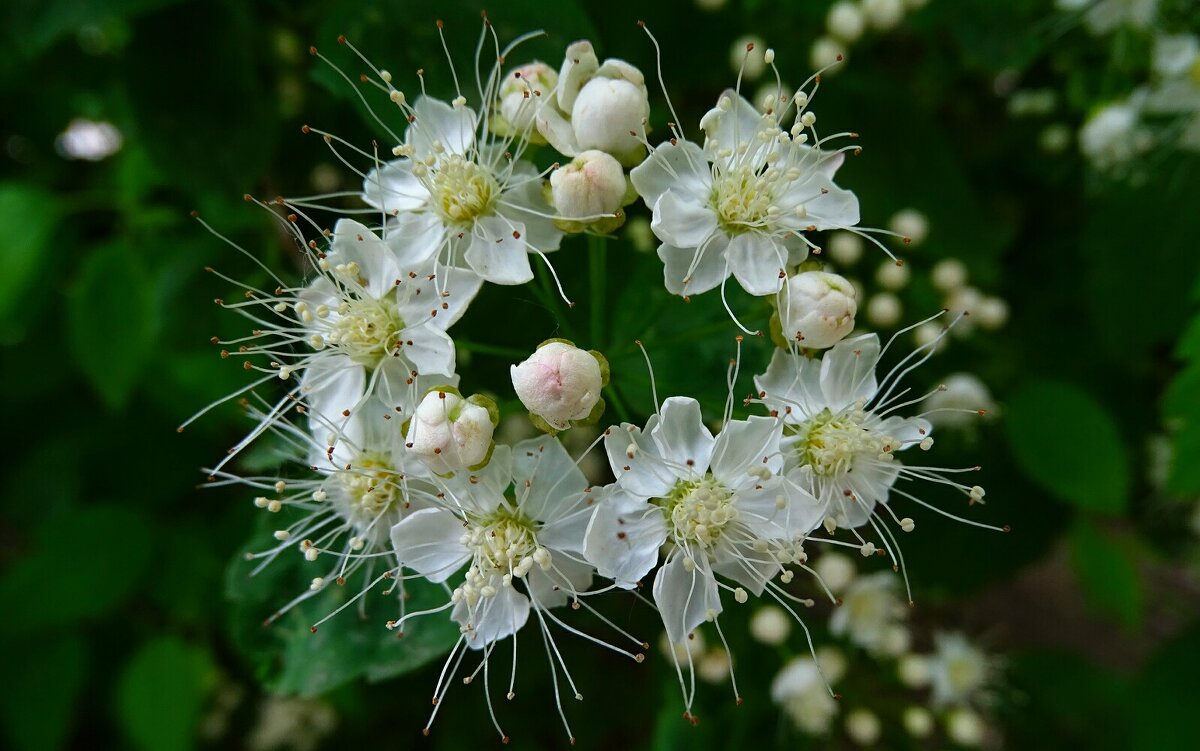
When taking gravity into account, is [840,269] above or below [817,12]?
below

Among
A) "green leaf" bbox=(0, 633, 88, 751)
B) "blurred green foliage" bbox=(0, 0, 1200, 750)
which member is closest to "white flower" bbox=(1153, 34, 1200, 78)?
"blurred green foliage" bbox=(0, 0, 1200, 750)

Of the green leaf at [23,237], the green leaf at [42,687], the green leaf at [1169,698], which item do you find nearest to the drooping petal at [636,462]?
the green leaf at [1169,698]

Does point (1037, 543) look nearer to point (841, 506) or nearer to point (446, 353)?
point (841, 506)

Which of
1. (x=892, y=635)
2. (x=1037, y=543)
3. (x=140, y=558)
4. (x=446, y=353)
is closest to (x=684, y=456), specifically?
(x=446, y=353)

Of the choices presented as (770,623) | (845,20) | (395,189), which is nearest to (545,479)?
(395,189)

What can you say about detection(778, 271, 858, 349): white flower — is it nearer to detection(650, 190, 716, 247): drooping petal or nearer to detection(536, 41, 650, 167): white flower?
detection(650, 190, 716, 247): drooping petal

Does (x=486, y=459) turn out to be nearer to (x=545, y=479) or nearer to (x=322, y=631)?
(x=545, y=479)
